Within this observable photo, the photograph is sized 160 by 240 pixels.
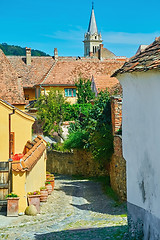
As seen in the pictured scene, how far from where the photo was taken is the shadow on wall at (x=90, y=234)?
1147 centimetres

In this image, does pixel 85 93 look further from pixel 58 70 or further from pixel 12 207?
pixel 12 207

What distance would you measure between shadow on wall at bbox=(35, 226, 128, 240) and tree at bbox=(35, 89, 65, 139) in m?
24.4

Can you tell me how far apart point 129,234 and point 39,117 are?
28.4 metres

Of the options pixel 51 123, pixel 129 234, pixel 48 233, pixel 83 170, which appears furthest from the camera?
Answer: pixel 51 123

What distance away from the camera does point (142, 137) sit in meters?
9.09

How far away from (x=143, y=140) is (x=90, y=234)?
14.0 ft

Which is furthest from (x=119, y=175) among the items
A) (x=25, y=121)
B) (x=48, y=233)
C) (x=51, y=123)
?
(x=51, y=123)

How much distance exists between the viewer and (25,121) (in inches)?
795

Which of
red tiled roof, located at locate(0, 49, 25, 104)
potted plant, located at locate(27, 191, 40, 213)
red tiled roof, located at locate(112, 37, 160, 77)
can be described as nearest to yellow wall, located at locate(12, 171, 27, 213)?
potted plant, located at locate(27, 191, 40, 213)

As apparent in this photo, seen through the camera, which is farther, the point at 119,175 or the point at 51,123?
the point at 51,123

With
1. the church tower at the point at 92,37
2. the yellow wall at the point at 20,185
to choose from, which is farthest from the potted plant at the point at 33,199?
the church tower at the point at 92,37

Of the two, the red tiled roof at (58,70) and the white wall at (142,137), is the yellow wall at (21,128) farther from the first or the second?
the red tiled roof at (58,70)

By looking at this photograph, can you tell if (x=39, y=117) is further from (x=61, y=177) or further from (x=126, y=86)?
(x=126, y=86)

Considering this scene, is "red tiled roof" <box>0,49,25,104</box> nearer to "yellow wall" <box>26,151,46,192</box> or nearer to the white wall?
"yellow wall" <box>26,151,46,192</box>
